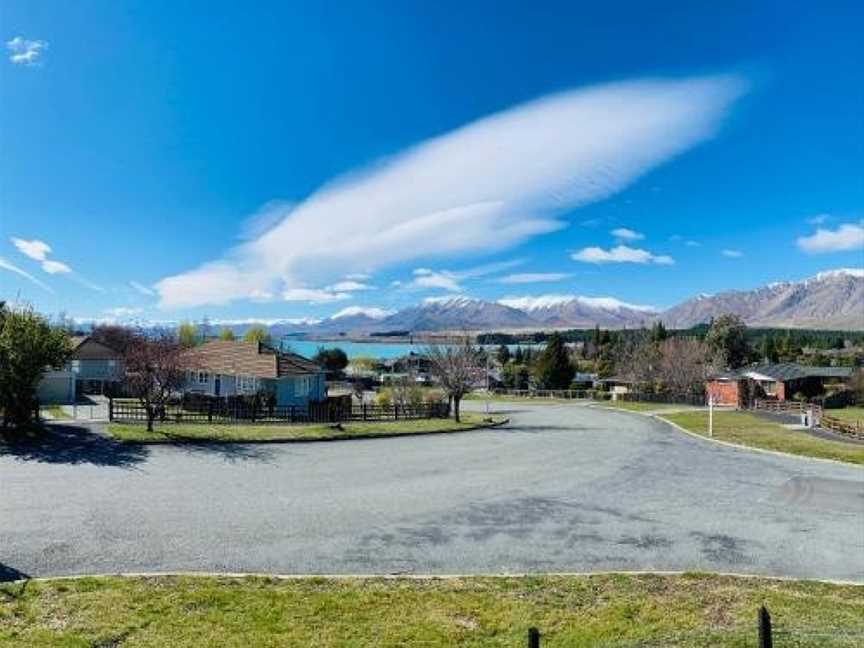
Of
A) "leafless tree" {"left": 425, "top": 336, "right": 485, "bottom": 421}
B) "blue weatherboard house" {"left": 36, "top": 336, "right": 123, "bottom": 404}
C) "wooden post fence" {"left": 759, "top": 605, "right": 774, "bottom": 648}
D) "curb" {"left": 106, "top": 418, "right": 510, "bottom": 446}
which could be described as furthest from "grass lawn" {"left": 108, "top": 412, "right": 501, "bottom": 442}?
"blue weatherboard house" {"left": 36, "top": 336, "right": 123, "bottom": 404}

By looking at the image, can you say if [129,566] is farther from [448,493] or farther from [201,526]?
[448,493]

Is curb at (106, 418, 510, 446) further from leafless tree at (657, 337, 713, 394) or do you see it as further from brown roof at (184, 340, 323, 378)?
leafless tree at (657, 337, 713, 394)

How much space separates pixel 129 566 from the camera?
11.7m

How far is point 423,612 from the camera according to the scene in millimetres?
10016

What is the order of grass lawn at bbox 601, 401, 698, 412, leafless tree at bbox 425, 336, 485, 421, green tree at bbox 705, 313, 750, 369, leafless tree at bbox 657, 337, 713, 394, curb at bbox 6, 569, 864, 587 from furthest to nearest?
green tree at bbox 705, 313, 750, 369
leafless tree at bbox 657, 337, 713, 394
grass lawn at bbox 601, 401, 698, 412
leafless tree at bbox 425, 336, 485, 421
curb at bbox 6, 569, 864, 587

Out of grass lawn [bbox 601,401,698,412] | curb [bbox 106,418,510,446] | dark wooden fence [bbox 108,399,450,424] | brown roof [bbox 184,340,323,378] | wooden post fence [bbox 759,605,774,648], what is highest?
brown roof [bbox 184,340,323,378]

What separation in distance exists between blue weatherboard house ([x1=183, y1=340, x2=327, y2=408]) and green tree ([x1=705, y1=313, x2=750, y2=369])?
74350 millimetres

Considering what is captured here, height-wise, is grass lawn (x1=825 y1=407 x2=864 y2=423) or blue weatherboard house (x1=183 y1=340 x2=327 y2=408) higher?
blue weatherboard house (x1=183 y1=340 x2=327 y2=408)

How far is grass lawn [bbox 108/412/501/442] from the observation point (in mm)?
26531

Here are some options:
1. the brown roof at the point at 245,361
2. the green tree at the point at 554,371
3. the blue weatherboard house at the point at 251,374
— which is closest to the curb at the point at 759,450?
the blue weatherboard house at the point at 251,374

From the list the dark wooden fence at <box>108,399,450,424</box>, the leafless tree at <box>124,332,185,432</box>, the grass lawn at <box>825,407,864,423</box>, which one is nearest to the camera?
the leafless tree at <box>124,332,185,432</box>

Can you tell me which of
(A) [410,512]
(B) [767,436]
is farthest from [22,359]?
(B) [767,436]

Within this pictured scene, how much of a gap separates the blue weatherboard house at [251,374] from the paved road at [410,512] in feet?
59.8

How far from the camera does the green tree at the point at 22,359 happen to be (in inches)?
985
